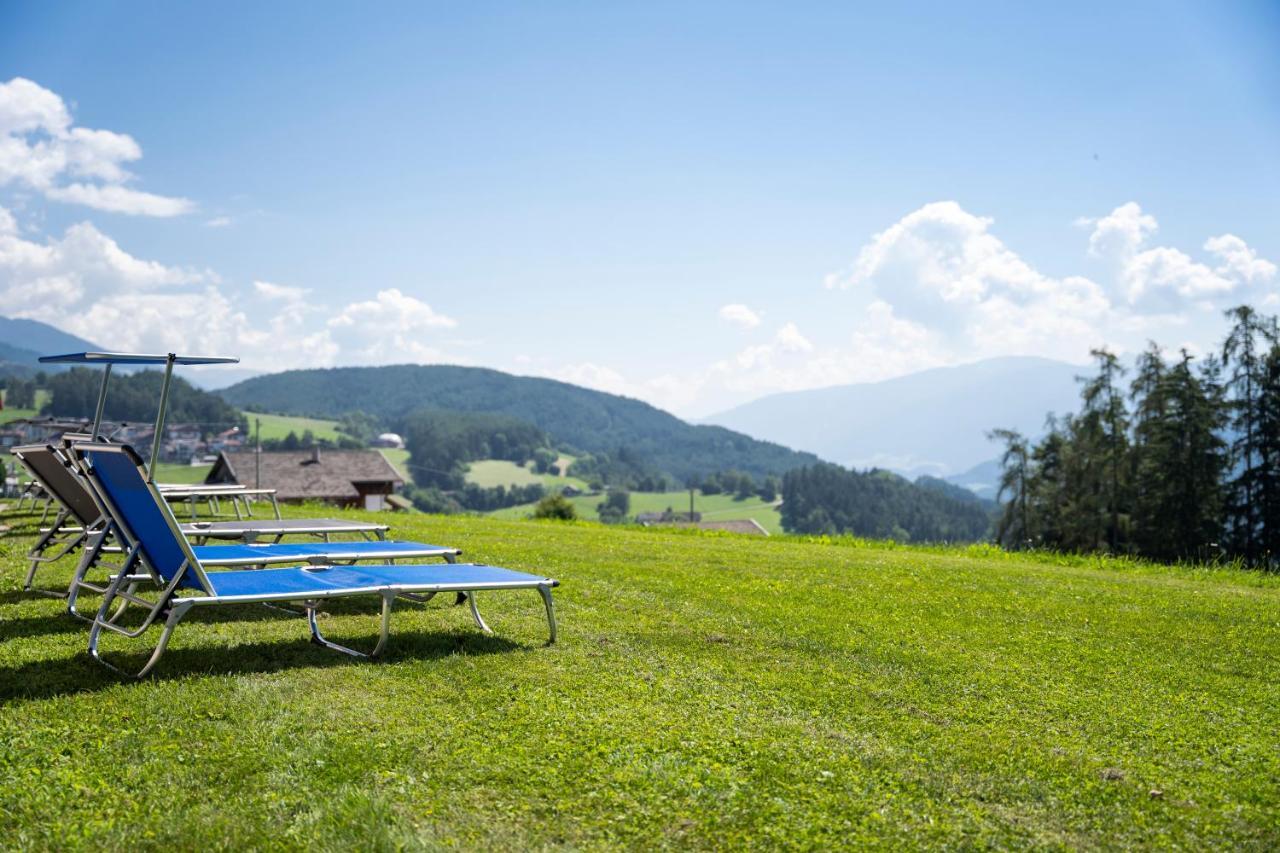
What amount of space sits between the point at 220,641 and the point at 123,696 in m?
1.32

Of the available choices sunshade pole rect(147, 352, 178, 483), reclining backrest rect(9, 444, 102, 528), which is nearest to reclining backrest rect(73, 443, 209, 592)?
sunshade pole rect(147, 352, 178, 483)

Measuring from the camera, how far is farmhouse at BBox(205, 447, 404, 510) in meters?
48.6

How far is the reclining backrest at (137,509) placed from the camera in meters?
5.36

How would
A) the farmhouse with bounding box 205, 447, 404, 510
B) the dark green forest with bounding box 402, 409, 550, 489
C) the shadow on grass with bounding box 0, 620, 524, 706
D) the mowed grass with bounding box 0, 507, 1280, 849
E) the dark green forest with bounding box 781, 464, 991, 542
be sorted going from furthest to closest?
the dark green forest with bounding box 402, 409, 550, 489 → the dark green forest with bounding box 781, 464, 991, 542 → the farmhouse with bounding box 205, 447, 404, 510 → the shadow on grass with bounding box 0, 620, 524, 706 → the mowed grass with bounding box 0, 507, 1280, 849

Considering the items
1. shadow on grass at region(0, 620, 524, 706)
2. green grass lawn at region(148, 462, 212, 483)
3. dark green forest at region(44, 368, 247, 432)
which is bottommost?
green grass lawn at region(148, 462, 212, 483)

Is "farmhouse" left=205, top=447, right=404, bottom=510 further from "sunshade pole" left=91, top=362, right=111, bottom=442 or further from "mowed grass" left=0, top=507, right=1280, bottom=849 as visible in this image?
"mowed grass" left=0, top=507, right=1280, bottom=849

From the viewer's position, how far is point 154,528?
5559 millimetres

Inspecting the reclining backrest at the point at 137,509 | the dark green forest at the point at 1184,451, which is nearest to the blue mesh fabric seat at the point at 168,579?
the reclining backrest at the point at 137,509

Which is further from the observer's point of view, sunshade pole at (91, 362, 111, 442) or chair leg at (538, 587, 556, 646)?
sunshade pole at (91, 362, 111, 442)

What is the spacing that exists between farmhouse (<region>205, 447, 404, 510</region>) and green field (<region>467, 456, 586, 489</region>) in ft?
248

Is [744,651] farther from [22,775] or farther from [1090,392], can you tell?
[1090,392]

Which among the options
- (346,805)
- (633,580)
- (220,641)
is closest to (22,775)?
(346,805)

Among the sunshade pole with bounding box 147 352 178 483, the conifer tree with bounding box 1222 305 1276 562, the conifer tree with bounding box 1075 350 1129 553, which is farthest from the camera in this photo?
the conifer tree with bounding box 1075 350 1129 553

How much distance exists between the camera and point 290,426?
13512 cm
